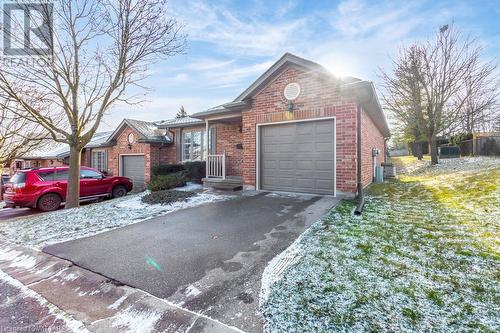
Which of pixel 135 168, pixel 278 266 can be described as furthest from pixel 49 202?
pixel 278 266

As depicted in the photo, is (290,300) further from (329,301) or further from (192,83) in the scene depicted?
(192,83)

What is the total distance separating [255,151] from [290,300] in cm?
622

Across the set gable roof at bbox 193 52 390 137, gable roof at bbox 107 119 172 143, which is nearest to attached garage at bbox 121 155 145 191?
gable roof at bbox 107 119 172 143

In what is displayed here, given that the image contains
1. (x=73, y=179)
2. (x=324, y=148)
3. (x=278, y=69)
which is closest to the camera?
(x=324, y=148)

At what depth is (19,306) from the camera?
102 inches

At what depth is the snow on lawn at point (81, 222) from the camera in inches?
192

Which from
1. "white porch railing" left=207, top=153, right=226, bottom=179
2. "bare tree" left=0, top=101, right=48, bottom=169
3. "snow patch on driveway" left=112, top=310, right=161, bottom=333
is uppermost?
"bare tree" left=0, top=101, right=48, bottom=169

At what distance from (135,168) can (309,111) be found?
11839mm

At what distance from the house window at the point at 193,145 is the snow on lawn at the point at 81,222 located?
525cm

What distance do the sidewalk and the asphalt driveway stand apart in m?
0.13

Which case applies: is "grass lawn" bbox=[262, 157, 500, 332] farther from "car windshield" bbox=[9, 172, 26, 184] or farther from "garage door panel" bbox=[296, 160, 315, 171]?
"car windshield" bbox=[9, 172, 26, 184]

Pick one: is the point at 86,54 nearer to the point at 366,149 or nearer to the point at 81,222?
the point at 81,222

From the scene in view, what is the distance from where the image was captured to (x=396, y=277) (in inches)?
103

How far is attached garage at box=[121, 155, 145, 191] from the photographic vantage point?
14.3 m
